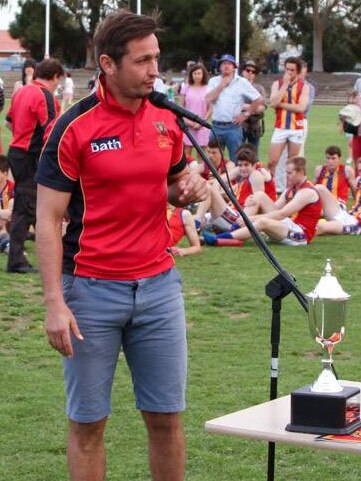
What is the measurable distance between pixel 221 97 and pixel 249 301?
6.93 metres

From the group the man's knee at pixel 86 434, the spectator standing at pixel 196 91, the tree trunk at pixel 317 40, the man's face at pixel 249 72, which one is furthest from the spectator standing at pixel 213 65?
the man's knee at pixel 86 434

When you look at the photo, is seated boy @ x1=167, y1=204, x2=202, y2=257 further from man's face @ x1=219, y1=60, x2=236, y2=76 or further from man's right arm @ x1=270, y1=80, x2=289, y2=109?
man's face @ x1=219, y1=60, x2=236, y2=76

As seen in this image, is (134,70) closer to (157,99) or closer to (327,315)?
(157,99)

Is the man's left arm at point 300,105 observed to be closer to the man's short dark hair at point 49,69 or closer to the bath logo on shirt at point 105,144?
the man's short dark hair at point 49,69

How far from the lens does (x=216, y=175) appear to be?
4.59 metres

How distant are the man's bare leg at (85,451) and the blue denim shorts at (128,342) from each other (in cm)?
5

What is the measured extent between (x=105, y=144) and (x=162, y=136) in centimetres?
25

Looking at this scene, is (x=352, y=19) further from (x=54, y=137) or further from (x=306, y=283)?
(x=54, y=137)

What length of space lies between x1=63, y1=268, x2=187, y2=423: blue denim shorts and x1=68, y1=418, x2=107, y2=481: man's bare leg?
5cm

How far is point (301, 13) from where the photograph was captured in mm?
81312

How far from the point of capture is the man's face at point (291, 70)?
53.7ft

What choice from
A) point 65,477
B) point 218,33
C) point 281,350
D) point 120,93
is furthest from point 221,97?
point 218,33

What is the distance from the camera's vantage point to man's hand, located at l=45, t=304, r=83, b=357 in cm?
443

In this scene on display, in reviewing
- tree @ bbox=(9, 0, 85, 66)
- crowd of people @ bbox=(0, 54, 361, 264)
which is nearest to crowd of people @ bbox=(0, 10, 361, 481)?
crowd of people @ bbox=(0, 54, 361, 264)
